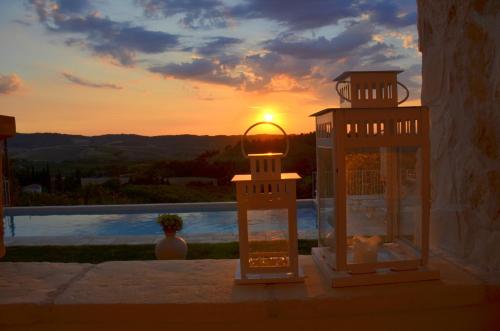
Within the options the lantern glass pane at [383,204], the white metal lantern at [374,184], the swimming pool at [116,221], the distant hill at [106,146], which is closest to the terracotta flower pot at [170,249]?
the white metal lantern at [374,184]

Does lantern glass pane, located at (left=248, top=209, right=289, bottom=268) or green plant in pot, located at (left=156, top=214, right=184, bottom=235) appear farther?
green plant in pot, located at (left=156, top=214, right=184, bottom=235)

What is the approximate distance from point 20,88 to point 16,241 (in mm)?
4441

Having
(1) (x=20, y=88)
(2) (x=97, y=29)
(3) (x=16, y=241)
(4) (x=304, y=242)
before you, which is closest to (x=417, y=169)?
(4) (x=304, y=242)

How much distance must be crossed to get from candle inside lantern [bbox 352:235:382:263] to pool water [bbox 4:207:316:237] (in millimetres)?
5594

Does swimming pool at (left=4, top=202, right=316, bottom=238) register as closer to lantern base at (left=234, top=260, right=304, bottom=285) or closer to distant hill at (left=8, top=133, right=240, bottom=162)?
lantern base at (left=234, top=260, right=304, bottom=285)

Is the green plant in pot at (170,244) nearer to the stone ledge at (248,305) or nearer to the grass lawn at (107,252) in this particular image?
the grass lawn at (107,252)

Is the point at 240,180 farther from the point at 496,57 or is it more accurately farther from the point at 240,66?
the point at 240,66

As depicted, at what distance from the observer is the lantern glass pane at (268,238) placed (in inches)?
88.1

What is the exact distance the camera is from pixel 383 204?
2.34 metres

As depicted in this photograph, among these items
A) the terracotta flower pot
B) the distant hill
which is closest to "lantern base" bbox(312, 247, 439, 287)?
the terracotta flower pot

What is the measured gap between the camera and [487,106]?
7.07 feet

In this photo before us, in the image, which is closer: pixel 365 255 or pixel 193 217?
pixel 365 255

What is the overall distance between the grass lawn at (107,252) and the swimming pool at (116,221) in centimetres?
230

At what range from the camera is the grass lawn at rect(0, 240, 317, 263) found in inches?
198
